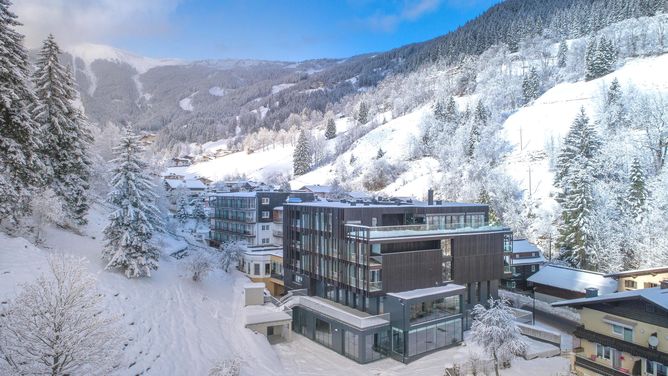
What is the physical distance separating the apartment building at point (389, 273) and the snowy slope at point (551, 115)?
4573 centimetres

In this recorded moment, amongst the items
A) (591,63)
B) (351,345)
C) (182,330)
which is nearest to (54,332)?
(182,330)

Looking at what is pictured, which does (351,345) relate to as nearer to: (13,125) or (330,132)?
(13,125)

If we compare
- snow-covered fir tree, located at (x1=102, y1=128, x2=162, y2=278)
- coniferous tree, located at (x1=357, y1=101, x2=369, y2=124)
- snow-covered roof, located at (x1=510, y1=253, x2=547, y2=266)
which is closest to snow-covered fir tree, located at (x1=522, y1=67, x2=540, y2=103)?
coniferous tree, located at (x1=357, y1=101, x2=369, y2=124)

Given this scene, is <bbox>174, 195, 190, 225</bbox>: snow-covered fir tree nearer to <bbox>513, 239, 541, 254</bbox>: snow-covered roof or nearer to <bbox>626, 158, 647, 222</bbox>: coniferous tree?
<bbox>513, 239, 541, 254</bbox>: snow-covered roof

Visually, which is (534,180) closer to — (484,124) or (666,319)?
(484,124)

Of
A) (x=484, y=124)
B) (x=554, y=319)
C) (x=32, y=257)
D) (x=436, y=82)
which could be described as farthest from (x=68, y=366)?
(x=436, y=82)

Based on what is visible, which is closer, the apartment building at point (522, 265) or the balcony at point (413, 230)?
the balcony at point (413, 230)

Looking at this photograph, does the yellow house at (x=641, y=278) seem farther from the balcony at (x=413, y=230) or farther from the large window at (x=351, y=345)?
the large window at (x=351, y=345)

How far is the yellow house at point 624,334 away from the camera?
57.6ft

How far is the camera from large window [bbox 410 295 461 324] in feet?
103

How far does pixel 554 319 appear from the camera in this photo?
38.7 metres

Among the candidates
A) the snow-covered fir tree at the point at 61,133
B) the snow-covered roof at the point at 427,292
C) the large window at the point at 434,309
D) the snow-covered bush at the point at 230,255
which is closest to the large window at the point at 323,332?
the snow-covered roof at the point at 427,292

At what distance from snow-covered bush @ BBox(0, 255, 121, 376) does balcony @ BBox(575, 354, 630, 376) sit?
2300 cm

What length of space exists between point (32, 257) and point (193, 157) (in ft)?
565
